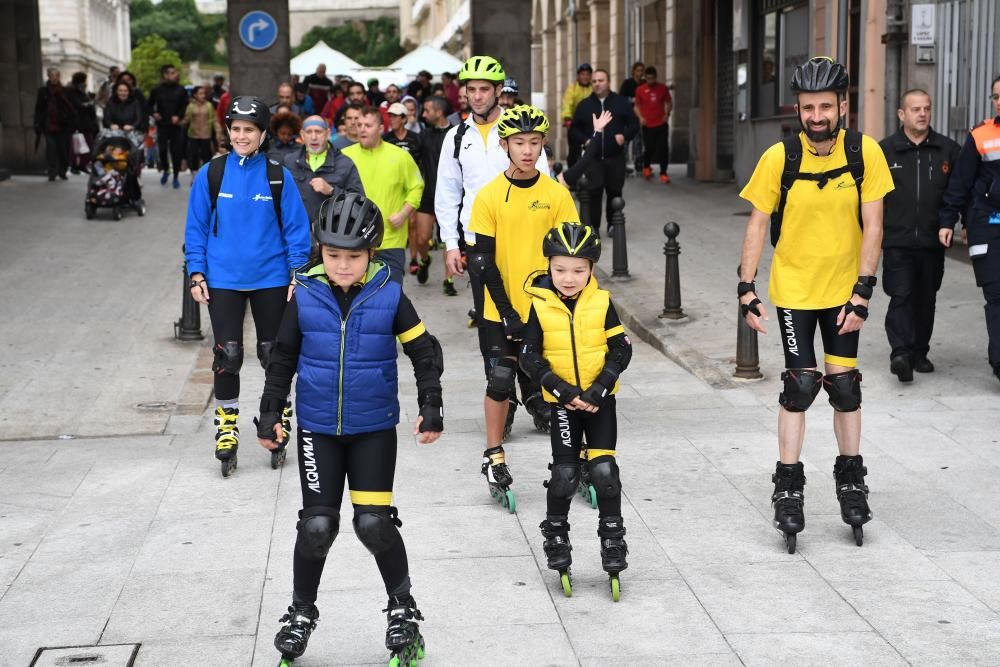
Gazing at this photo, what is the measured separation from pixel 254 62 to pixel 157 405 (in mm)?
13376

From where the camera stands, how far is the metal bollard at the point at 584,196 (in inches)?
631

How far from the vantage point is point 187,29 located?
396 ft

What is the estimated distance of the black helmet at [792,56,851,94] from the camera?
19.4ft

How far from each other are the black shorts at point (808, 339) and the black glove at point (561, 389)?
1184 millimetres

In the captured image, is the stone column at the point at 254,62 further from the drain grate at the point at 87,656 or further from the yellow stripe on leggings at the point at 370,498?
the yellow stripe on leggings at the point at 370,498

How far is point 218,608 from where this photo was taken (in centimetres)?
537

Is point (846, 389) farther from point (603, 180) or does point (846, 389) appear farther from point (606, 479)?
point (603, 180)

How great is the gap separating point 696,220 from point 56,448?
1167cm

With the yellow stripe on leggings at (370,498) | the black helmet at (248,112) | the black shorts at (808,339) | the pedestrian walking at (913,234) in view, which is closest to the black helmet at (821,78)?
the black shorts at (808,339)

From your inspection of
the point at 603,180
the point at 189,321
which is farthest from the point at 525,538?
the point at 603,180

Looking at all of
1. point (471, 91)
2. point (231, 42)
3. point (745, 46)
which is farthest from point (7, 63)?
point (471, 91)

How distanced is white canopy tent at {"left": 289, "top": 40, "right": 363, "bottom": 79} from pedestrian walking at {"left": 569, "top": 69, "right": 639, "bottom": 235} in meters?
16.7

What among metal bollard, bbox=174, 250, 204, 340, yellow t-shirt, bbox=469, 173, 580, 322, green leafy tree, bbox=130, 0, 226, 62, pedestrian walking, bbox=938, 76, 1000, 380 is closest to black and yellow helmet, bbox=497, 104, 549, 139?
yellow t-shirt, bbox=469, 173, 580, 322

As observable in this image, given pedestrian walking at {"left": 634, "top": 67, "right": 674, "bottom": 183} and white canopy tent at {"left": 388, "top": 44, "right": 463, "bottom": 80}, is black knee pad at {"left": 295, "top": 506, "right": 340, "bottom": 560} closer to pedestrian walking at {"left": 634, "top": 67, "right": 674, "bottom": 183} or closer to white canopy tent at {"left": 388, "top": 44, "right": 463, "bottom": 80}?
pedestrian walking at {"left": 634, "top": 67, "right": 674, "bottom": 183}
